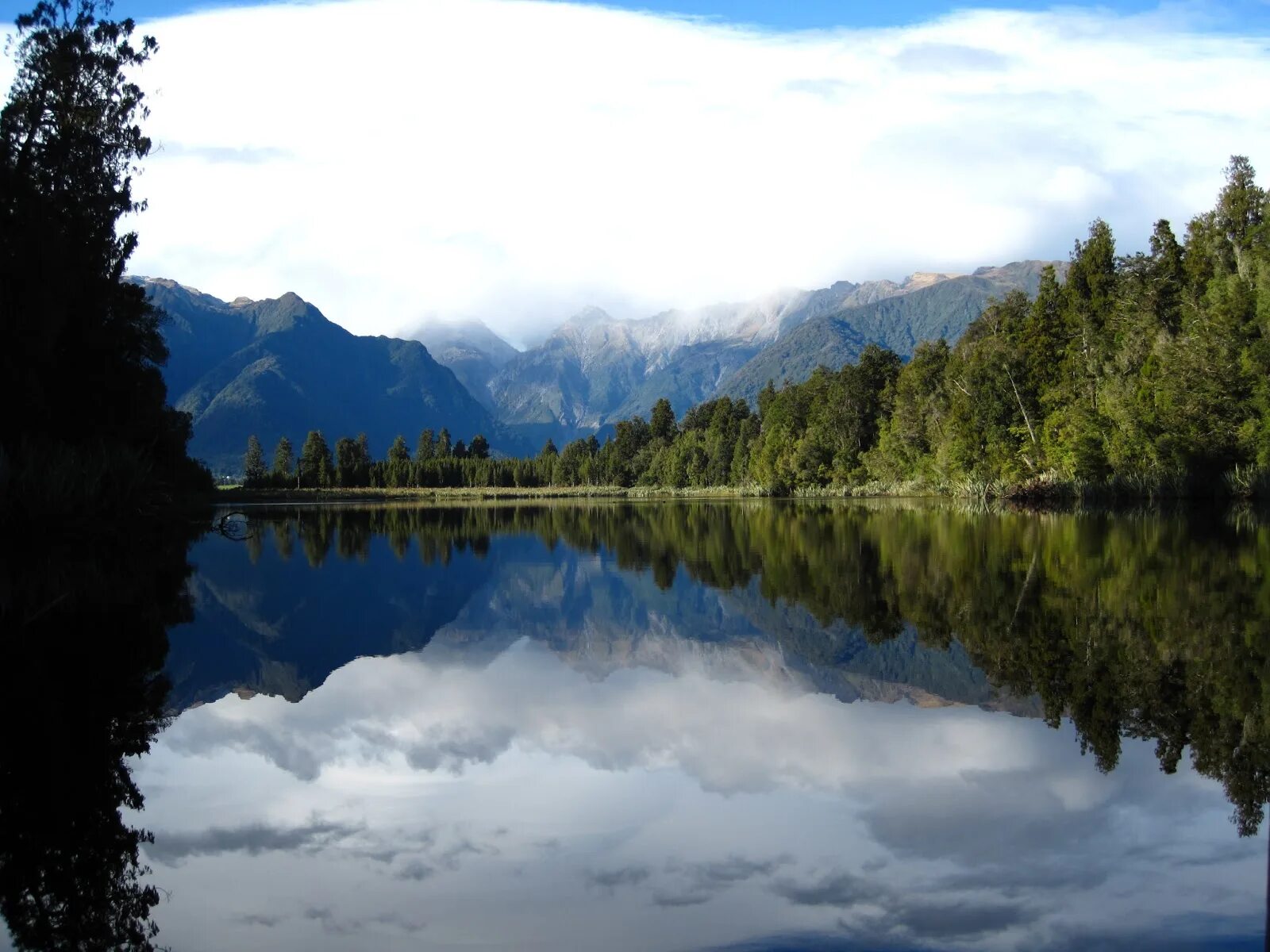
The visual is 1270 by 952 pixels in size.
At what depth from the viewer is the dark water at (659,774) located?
577cm

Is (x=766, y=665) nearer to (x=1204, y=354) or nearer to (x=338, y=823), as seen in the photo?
(x=338, y=823)

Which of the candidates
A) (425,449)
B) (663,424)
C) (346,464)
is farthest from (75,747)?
(425,449)

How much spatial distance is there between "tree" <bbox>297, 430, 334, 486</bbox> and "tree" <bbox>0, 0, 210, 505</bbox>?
114 m

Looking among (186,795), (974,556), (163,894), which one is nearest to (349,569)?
(974,556)

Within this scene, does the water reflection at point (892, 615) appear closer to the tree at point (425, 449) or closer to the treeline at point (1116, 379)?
the treeline at point (1116, 379)

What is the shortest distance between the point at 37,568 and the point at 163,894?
1628cm

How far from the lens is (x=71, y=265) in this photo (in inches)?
1114

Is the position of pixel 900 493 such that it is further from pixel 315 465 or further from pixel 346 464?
pixel 346 464

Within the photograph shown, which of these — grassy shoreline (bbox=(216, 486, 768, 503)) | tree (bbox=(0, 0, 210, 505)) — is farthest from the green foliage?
tree (bbox=(0, 0, 210, 505))

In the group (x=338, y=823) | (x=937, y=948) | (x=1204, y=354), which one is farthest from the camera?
(x=1204, y=354)

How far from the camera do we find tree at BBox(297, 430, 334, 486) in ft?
492

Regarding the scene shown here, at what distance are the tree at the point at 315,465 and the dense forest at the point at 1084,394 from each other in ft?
209

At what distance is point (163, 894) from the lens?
615 centimetres

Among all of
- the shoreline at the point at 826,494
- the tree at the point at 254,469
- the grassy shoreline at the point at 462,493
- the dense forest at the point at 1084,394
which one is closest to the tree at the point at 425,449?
the shoreline at the point at 826,494
